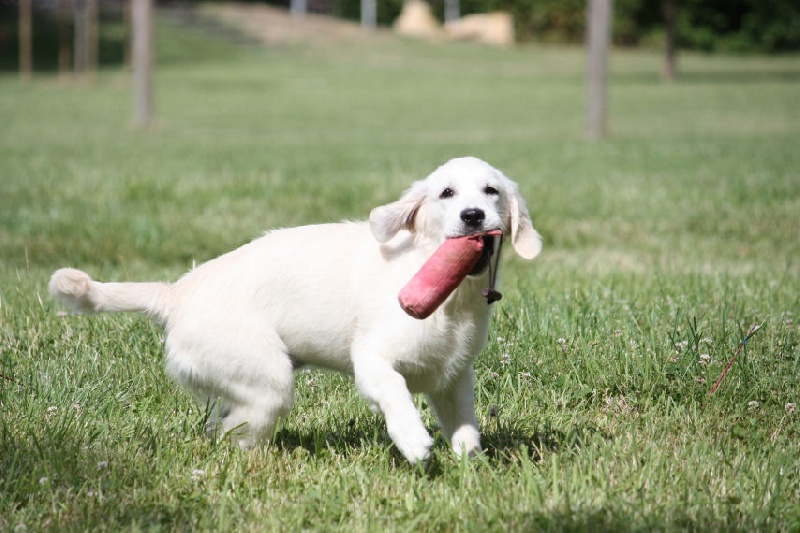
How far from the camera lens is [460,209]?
3096 mm

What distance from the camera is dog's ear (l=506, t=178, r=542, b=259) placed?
3266 millimetres

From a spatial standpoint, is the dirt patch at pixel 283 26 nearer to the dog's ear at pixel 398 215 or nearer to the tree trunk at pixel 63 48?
the tree trunk at pixel 63 48

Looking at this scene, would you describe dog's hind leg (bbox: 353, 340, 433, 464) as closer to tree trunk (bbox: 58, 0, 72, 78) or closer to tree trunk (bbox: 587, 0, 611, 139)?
tree trunk (bbox: 587, 0, 611, 139)

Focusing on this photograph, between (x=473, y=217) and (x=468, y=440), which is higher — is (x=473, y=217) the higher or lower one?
the higher one

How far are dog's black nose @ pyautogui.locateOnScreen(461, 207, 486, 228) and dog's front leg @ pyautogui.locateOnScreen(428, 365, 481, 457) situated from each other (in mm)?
488

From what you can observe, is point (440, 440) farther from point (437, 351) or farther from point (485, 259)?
point (485, 259)

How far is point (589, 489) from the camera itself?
2.83m

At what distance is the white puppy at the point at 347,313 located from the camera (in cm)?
315

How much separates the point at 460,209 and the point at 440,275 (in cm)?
21

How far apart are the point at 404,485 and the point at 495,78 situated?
107 ft

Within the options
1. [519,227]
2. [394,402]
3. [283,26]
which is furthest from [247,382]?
[283,26]

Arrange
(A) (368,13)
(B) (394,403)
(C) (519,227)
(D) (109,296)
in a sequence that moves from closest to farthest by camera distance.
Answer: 1. (B) (394,403)
2. (C) (519,227)
3. (D) (109,296)
4. (A) (368,13)

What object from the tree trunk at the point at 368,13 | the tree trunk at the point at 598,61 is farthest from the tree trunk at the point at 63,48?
the tree trunk at the point at 598,61

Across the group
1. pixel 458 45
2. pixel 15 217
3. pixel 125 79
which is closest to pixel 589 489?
pixel 15 217
